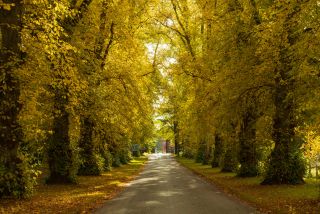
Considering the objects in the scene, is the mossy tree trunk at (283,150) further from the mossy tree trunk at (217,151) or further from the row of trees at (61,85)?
the mossy tree trunk at (217,151)

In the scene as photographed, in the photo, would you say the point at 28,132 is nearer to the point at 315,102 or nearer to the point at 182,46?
the point at 315,102

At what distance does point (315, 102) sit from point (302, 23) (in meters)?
3.78

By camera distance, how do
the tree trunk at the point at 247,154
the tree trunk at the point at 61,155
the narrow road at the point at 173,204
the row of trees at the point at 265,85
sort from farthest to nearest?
the tree trunk at the point at 247,154 → the tree trunk at the point at 61,155 → the row of trees at the point at 265,85 → the narrow road at the point at 173,204

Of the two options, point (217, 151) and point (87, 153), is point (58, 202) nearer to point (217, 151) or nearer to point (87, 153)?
point (87, 153)

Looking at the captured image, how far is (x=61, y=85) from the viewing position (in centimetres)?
1720

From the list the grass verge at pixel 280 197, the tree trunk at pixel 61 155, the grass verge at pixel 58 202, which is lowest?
the grass verge at pixel 58 202

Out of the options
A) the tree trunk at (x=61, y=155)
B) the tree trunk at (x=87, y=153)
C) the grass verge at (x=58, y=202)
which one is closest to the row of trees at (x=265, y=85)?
the grass verge at (x=58, y=202)

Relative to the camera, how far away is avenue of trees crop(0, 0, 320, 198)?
16.0 m

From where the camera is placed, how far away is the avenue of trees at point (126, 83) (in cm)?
1605

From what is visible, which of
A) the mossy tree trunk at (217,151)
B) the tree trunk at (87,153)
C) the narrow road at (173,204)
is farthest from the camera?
the mossy tree trunk at (217,151)

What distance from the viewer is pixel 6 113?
53.7 ft

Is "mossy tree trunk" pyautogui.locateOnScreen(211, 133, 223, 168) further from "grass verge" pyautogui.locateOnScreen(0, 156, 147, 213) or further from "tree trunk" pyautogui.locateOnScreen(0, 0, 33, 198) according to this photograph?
"tree trunk" pyautogui.locateOnScreen(0, 0, 33, 198)

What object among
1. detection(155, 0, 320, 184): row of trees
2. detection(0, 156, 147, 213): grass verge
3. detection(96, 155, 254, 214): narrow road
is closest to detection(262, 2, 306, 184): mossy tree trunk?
detection(155, 0, 320, 184): row of trees

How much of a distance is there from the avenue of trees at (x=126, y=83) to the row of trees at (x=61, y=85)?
0.18ft
